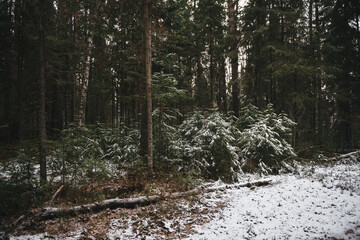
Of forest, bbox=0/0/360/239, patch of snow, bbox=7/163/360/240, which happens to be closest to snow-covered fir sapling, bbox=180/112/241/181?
Answer: forest, bbox=0/0/360/239

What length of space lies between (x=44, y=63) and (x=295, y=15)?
623 inches

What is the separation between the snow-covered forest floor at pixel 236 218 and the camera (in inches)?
184

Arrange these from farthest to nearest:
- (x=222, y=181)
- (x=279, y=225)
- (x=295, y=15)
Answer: (x=295, y=15)
(x=222, y=181)
(x=279, y=225)

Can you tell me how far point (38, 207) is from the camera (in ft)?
18.7

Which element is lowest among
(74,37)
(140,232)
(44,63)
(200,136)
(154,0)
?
(140,232)

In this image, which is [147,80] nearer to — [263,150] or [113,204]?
[113,204]

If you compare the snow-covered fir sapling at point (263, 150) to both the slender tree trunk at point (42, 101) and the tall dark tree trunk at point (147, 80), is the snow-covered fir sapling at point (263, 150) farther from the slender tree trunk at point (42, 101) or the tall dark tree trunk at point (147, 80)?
the slender tree trunk at point (42, 101)

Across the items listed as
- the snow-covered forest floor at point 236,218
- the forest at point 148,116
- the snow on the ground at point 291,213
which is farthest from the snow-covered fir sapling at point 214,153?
the snow-covered forest floor at point 236,218

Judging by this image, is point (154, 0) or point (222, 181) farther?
point (222, 181)

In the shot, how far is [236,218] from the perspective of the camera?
5434 mm

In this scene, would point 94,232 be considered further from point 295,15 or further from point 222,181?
point 295,15

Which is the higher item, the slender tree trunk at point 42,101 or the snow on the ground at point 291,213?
the slender tree trunk at point 42,101

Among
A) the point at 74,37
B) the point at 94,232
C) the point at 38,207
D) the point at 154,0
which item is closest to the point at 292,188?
the point at 94,232

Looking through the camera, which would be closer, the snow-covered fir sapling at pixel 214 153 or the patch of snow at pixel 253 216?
the patch of snow at pixel 253 216
